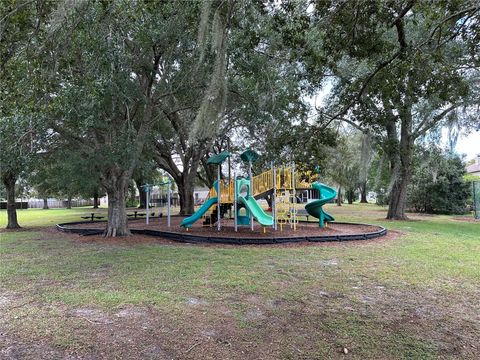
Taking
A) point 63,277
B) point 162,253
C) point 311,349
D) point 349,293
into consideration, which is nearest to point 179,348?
point 311,349

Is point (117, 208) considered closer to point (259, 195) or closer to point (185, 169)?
point (259, 195)

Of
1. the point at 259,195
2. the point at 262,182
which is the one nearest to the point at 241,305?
the point at 259,195

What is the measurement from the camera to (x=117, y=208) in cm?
1059

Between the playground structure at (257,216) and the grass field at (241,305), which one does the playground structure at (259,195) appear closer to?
the playground structure at (257,216)

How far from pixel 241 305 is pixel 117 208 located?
7392mm

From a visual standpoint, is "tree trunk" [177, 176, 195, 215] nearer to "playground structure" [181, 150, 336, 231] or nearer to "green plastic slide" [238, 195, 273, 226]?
"playground structure" [181, 150, 336, 231]

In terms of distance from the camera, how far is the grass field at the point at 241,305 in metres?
3.11

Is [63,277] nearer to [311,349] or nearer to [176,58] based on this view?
[311,349]

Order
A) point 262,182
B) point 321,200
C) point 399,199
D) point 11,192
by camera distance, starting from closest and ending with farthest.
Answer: point 321,200, point 262,182, point 11,192, point 399,199

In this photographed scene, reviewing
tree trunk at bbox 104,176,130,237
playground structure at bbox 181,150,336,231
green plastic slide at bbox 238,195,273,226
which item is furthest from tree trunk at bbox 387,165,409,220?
tree trunk at bbox 104,176,130,237

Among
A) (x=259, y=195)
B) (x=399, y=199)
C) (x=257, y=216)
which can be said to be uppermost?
(x=259, y=195)

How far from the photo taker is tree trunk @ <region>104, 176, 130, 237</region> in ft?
34.3

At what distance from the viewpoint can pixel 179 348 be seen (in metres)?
3.08

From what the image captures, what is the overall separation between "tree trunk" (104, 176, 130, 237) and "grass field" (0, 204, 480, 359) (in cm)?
300
